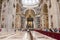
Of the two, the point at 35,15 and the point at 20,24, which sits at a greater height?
the point at 35,15

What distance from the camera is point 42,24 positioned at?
79.6 feet

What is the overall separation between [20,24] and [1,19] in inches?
493

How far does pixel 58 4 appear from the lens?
39.8ft

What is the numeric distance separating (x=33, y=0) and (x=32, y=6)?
2396mm

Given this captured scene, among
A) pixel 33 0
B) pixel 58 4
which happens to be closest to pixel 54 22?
pixel 58 4

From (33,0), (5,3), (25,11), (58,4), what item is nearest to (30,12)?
(25,11)

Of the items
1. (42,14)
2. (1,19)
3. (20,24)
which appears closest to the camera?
(1,19)

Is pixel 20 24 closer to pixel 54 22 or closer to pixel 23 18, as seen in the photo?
pixel 23 18

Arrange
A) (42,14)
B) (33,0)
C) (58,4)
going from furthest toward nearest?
(33,0), (42,14), (58,4)

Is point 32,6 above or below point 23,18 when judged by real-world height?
above

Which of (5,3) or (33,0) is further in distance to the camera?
(33,0)

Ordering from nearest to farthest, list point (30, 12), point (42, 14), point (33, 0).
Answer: point (42, 14) < point (30, 12) < point (33, 0)

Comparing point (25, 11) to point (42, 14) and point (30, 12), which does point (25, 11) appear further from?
point (42, 14)

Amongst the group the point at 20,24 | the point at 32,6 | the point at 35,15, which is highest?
the point at 32,6
